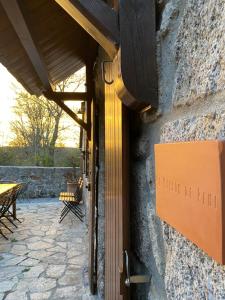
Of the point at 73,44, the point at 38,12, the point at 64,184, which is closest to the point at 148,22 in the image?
the point at 38,12

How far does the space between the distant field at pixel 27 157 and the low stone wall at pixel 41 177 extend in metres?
1.52

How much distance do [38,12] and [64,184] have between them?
930 cm

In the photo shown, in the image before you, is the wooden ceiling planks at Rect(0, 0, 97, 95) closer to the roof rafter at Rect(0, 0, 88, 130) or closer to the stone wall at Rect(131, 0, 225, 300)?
the roof rafter at Rect(0, 0, 88, 130)

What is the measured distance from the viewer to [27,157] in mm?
13672

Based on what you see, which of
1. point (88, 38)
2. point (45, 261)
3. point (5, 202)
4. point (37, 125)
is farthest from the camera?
point (37, 125)

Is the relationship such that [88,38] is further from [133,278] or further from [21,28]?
[133,278]

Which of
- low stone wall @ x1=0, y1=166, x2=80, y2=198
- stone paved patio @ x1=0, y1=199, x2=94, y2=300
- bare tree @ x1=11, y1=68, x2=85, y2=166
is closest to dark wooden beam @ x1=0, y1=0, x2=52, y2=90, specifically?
stone paved patio @ x1=0, y1=199, x2=94, y2=300

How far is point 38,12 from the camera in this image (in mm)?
2221

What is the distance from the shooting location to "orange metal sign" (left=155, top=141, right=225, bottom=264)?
17.1 inches

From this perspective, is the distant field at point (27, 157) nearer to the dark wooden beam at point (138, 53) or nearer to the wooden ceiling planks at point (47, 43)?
the wooden ceiling planks at point (47, 43)

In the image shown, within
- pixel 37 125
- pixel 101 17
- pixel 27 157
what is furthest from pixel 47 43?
pixel 37 125

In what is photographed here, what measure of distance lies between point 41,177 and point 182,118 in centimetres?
1077

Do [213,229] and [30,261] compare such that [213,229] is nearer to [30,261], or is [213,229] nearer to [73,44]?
[73,44]

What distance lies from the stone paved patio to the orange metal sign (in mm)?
2749
